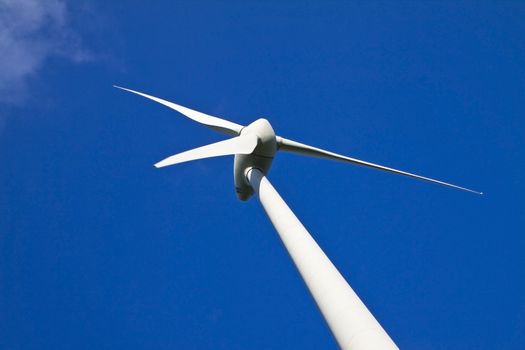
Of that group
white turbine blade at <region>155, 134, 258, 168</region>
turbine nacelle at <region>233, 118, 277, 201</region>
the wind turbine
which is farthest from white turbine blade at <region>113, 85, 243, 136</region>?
white turbine blade at <region>155, 134, 258, 168</region>

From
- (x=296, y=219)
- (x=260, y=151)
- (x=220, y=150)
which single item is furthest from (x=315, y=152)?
(x=296, y=219)

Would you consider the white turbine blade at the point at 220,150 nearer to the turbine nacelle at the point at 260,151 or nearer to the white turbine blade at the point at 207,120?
the turbine nacelle at the point at 260,151

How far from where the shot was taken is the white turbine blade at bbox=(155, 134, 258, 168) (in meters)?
18.7

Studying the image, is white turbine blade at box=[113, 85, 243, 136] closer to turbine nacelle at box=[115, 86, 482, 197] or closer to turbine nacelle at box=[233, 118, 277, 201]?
turbine nacelle at box=[115, 86, 482, 197]

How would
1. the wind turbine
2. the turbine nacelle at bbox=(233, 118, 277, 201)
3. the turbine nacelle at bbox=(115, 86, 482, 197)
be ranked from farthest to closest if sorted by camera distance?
the turbine nacelle at bbox=(233, 118, 277, 201) → the turbine nacelle at bbox=(115, 86, 482, 197) → the wind turbine

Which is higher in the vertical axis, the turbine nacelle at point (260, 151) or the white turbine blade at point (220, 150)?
the turbine nacelle at point (260, 151)

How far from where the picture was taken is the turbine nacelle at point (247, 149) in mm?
20000

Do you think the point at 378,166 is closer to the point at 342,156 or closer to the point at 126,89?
the point at 342,156

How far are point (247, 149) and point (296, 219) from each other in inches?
272

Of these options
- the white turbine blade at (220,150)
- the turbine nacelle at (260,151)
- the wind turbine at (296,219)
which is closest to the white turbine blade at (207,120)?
the wind turbine at (296,219)

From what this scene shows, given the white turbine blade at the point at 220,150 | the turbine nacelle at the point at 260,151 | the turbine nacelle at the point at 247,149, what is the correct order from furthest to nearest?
1. the turbine nacelle at the point at 260,151
2. the turbine nacelle at the point at 247,149
3. the white turbine blade at the point at 220,150

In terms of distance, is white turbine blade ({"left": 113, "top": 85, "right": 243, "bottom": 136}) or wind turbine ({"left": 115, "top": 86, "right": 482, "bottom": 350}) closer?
wind turbine ({"left": 115, "top": 86, "right": 482, "bottom": 350})

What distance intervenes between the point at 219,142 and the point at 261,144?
95.4 inches

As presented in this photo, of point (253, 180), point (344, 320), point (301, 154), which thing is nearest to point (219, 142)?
point (253, 180)
